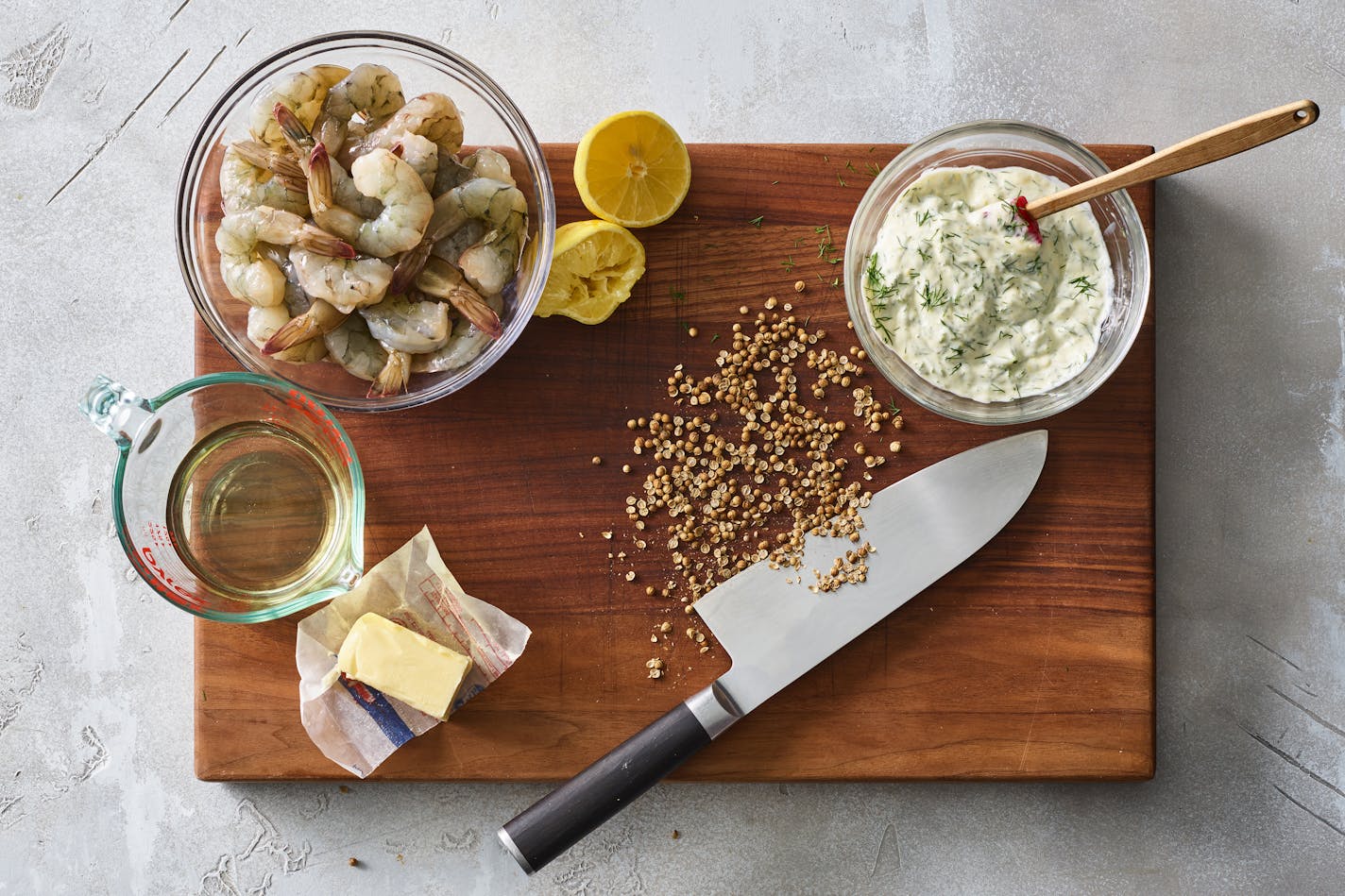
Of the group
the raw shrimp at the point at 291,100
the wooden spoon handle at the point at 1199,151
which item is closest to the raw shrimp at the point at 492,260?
the raw shrimp at the point at 291,100

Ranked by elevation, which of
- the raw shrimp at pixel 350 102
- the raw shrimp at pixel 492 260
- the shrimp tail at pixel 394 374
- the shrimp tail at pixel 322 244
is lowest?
the shrimp tail at pixel 394 374

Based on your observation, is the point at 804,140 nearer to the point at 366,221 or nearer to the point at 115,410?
the point at 366,221

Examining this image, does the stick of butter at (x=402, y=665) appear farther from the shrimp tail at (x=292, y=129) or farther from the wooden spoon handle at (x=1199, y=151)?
the wooden spoon handle at (x=1199, y=151)

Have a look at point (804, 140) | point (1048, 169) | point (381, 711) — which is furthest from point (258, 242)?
point (1048, 169)

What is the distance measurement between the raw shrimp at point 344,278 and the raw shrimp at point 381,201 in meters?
0.02

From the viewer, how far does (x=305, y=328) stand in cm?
110

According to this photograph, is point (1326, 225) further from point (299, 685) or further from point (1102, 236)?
point (299, 685)

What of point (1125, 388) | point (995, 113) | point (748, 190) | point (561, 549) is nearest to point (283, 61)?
point (748, 190)

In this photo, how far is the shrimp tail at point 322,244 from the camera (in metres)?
1.07

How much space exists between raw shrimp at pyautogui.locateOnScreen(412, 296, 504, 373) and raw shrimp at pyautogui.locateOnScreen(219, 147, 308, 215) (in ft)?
0.70

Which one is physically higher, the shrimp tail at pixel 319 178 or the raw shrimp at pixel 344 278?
the shrimp tail at pixel 319 178

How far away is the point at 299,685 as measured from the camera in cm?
127

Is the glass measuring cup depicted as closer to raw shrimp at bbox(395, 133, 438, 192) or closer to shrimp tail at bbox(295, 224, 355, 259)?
shrimp tail at bbox(295, 224, 355, 259)

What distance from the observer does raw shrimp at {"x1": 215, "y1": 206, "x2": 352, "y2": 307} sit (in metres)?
1.07
